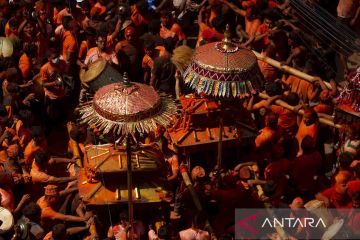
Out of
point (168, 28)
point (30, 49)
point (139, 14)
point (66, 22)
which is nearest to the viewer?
point (30, 49)

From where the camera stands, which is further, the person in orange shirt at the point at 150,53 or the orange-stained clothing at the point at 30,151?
the person in orange shirt at the point at 150,53

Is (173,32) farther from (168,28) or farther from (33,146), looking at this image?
(33,146)

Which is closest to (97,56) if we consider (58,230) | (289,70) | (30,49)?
(30,49)

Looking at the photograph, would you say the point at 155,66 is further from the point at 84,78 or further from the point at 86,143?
the point at 86,143

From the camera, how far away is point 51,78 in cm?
1090

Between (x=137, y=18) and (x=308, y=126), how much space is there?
4235mm

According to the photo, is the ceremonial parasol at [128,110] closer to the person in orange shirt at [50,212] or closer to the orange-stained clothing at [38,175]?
the person in orange shirt at [50,212]

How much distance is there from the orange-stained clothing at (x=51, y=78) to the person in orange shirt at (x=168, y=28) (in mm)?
1931

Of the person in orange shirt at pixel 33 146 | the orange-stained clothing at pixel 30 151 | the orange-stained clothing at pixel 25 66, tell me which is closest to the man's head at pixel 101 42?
the orange-stained clothing at pixel 25 66

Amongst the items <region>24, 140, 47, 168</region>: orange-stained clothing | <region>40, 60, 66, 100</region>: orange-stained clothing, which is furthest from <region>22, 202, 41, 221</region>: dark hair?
<region>40, 60, 66, 100</region>: orange-stained clothing

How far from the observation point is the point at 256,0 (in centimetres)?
1238

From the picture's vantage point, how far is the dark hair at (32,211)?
27.7ft

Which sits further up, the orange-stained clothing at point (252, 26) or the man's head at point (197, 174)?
the orange-stained clothing at point (252, 26)

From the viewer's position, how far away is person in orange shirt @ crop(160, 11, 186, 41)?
11.9 m
